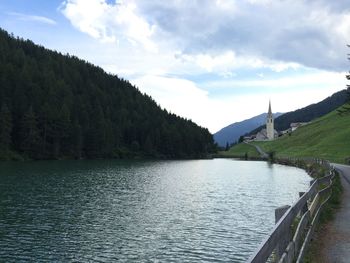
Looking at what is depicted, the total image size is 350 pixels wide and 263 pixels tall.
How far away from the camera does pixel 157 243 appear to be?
2983 cm

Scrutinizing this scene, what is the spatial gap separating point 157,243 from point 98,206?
17.7 m

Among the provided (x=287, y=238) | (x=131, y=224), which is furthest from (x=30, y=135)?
(x=287, y=238)

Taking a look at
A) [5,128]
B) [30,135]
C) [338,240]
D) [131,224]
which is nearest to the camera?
[338,240]

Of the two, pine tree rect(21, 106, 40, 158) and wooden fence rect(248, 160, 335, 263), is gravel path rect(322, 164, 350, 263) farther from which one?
pine tree rect(21, 106, 40, 158)

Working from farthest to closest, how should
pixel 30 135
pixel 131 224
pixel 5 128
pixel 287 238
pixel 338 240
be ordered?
pixel 30 135 → pixel 5 128 → pixel 131 224 → pixel 338 240 → pixel 287 238

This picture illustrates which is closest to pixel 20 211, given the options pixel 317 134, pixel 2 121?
pixel 2 121

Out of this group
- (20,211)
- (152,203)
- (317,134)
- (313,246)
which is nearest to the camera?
(313,246)

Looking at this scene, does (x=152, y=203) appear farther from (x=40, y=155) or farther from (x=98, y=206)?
(x=40, y=155)

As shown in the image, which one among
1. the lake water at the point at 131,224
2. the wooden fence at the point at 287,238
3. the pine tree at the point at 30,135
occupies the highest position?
the pine tree at the point at 30,135

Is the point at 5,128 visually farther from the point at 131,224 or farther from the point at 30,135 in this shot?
the point at 131,224

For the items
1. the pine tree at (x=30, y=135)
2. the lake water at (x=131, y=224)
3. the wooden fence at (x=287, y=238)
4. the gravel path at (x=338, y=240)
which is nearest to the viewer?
the wooden fence at (x=287, y=238)

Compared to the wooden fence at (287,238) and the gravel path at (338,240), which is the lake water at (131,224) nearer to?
the gravel path at (338,240)

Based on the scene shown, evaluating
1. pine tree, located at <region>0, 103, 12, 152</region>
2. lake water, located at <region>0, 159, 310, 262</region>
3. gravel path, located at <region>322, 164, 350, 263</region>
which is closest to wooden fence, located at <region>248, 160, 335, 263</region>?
gravel path, located at <region>322, 164, 350, 263</region>

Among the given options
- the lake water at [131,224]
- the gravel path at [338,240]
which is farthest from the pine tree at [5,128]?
the gravel path at [338,240]
